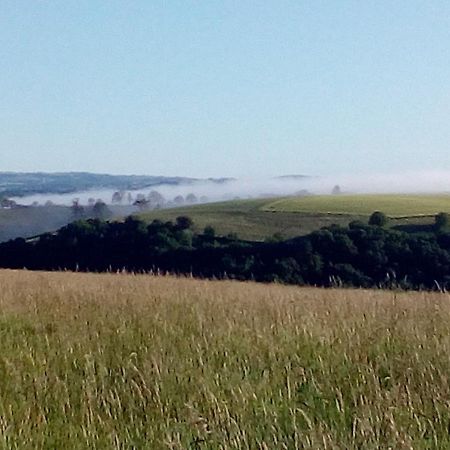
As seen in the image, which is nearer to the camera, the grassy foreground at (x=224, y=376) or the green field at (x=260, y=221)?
the grassy foreground at (x=224, y=376)

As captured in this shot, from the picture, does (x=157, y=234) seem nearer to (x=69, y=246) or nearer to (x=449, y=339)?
(x=69, y=246)

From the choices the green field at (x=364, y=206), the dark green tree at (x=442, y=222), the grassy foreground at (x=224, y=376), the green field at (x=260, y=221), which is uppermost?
the grassy foreground at (x=224, y=376)

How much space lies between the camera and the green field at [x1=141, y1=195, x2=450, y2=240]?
6881 cm

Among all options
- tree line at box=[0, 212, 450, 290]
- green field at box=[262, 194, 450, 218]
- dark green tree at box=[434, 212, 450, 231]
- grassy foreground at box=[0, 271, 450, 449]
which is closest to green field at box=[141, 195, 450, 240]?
green field at box=[262, 194, 450, 218]

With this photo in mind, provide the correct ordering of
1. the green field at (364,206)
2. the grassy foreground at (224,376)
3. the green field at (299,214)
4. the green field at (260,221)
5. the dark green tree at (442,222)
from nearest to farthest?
the grassy foreground at (224,376), the dark green tree at (442,222), the green field at (260,221), the green field at (299,214), the green field at (364,206)

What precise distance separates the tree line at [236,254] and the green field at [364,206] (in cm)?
3600

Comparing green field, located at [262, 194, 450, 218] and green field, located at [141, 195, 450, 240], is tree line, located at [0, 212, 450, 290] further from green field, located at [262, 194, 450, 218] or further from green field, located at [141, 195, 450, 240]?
green field, located at [262, 194, 450, 218]

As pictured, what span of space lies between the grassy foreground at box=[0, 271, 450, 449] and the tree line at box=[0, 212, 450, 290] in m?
17.5

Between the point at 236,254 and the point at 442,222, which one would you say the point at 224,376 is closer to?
the point at 236,254

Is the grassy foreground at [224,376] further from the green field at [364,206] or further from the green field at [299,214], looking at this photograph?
the green field at [364,206]

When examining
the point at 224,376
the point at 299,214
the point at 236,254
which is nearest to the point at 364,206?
the point at 299,214

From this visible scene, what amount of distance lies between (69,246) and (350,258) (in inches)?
520

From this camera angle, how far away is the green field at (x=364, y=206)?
80.4 meters

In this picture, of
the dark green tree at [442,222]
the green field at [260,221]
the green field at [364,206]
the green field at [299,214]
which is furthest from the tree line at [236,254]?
the green field at [364,206]
